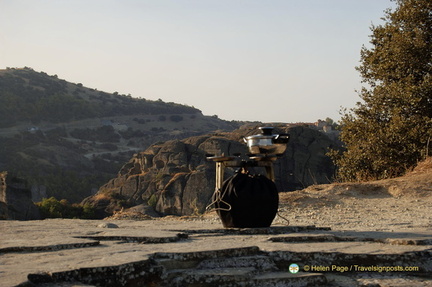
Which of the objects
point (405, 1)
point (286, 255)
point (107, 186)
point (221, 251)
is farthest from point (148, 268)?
point (107, 186)

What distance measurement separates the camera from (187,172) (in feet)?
113

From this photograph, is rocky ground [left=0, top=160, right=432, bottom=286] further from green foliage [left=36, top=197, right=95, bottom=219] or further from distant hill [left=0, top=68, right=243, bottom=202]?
distant hill [left=0, top=68, right=243, bottom=202]

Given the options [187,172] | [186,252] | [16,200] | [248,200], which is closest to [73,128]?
[187,172]

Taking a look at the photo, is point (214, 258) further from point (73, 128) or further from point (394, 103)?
point (73, 128)

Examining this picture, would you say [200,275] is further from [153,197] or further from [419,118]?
[153,197]

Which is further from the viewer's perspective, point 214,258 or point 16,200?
point 16,200

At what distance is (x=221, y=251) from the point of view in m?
4.95

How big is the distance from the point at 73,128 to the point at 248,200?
8237cm

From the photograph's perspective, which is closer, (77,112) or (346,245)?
(346,245)

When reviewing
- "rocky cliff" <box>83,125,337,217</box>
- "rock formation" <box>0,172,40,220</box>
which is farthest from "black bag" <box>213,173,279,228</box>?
"rocky cliff" <box>83,125,337,217</box>

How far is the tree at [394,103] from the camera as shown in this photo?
15.9m

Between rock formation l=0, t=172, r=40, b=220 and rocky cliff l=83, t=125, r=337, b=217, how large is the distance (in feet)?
19.3

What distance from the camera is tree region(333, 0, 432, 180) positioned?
15.9 metres

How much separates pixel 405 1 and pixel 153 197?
19.5 m
